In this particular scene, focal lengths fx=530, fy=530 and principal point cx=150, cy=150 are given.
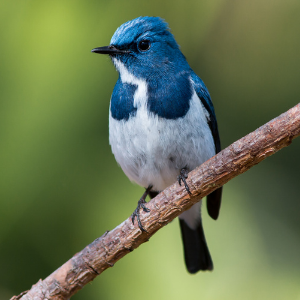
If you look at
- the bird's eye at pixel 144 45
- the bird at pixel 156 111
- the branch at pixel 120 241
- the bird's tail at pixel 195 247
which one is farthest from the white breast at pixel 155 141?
the bird's tail at pixel 195 247

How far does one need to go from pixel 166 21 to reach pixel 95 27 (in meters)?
0.72

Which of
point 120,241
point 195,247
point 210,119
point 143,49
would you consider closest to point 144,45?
point 143,49

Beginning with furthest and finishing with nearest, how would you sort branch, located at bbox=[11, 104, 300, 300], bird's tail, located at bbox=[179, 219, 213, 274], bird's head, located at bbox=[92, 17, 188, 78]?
1. bird's tail, located at bbox=[179, 219, 213, 274]
2. bird's head, located at bbox=[92, 17, 188, 78]
3. branch, located at bbox=[11, 104, 300, 300]

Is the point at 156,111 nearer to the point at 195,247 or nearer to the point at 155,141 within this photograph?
the point at 155,141

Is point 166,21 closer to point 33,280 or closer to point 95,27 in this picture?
point 95,27

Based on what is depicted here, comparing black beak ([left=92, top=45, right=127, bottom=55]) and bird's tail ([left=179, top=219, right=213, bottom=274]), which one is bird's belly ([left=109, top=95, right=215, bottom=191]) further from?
bird's tail ([left=179, top=219, right=213, bottom=274])

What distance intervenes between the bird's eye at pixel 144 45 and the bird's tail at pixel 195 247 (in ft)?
4.87

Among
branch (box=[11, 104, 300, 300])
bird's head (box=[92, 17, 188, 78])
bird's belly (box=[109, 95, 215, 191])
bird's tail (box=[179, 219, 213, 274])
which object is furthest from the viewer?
bird's tail (box=[179, 219, 213, 274])

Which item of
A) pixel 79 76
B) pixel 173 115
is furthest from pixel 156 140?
pixel 79 76

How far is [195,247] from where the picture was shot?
4152mm

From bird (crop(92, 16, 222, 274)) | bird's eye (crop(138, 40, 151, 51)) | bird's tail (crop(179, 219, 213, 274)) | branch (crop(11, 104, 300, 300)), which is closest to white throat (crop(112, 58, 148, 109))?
bird (crop(92, 16, 222, 274))

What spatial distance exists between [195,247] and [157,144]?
3.87 ft

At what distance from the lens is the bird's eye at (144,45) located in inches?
141

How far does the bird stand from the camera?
10.9 feet
